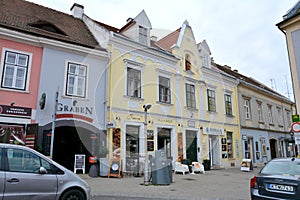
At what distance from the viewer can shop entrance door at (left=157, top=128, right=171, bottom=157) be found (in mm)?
15726

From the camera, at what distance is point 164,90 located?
16781mm

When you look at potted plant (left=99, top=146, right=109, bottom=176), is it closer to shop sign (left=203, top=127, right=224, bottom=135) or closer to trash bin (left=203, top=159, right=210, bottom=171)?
trash bin (left=203, top=159, right=210, bottom=171)

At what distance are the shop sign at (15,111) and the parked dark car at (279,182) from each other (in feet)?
31.8

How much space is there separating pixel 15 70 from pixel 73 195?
26.1ft

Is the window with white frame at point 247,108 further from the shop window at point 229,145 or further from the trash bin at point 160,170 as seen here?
the trash bin at point 160,170

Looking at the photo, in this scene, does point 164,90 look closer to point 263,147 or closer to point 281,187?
point 281,187

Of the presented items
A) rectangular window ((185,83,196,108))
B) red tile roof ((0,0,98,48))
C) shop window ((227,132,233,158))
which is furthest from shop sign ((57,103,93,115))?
shop window ((227,132,233,158))

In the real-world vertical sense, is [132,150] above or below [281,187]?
above

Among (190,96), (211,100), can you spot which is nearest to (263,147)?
(211,100)

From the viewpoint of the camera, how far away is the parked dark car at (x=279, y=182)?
5.79m

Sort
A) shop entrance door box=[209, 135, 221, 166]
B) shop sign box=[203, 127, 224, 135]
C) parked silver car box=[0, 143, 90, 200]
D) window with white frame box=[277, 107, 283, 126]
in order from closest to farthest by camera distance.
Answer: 1. parked silver car box=[0, 143, 90, 200]
2. shop sign box=[203, 127, 224, 135]
3. shop entrance door box=[209, 135, 221, 166]
4. window with white frame box=[277, 107, 283, 126]

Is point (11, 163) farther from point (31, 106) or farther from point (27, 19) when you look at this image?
point (27, 19)

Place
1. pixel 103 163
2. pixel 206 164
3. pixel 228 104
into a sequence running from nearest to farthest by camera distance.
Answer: pixel 103 163 < pixel 206 164 < pixel 228 104

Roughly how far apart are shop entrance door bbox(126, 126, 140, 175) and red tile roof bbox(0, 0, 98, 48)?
5318 millimetres
